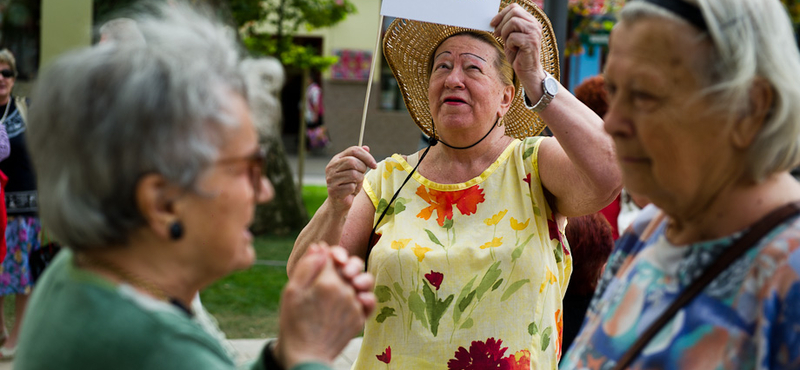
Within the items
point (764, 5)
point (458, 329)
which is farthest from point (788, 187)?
point (458, 329)

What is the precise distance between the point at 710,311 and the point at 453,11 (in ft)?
5.01

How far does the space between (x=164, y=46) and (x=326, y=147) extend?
844 inches

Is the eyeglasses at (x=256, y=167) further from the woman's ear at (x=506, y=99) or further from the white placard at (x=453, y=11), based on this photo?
the woman's ear at (x=506, y=99)

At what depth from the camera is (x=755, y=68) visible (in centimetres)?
137

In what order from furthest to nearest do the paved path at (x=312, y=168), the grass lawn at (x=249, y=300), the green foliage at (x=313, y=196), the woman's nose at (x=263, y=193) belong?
the paved path at (x=312, y=168)
the green foliage at (x=313, y=196)
the grass lawn at (x=249, y=300)
the woman's nose at (x=263, y=193)

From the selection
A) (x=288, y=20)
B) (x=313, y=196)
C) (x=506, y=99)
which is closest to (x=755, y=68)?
(x=506, y=99)

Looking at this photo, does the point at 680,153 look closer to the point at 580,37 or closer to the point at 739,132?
the point at 739,132

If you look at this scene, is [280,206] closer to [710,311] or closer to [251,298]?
[251,298]

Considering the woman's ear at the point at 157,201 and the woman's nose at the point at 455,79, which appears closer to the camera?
the woman's ear at the point at 157,201

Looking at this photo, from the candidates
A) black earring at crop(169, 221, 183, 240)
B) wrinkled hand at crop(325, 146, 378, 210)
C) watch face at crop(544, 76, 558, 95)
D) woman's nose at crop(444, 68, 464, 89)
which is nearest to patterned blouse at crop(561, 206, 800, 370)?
black earring at crop(169, 221, 183, 240)

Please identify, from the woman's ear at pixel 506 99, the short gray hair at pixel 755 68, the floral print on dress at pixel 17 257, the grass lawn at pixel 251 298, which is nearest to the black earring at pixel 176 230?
the short gray hair at pixel 755 68

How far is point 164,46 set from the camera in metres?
1.39

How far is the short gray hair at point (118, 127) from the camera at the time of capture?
51.8 inches

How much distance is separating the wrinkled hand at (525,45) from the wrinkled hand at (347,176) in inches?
22.5
